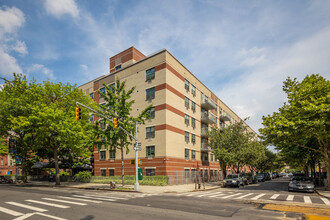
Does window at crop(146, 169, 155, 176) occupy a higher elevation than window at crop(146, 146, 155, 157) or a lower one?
lower

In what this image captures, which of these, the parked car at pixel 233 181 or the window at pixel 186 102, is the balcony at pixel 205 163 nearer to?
the window at pixel 186 102

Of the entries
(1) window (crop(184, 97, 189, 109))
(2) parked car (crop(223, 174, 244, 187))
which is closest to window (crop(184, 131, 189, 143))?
(1) window (crop(184, 97, 189, 109))

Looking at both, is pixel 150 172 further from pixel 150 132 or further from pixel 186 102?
pixel 186 102

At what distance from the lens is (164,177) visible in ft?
89.2

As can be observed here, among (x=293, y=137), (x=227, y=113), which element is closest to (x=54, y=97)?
(x=293, y=137)

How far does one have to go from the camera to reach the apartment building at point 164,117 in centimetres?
3011

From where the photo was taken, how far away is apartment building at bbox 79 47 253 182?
3011cm

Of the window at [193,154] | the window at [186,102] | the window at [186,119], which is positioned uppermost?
the window at [186,102]

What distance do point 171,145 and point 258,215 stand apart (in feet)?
70.2

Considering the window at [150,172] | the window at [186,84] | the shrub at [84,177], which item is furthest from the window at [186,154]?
the shrub at [84,177]

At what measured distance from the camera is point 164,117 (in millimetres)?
29969

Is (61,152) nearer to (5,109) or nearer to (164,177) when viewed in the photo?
(5,109)

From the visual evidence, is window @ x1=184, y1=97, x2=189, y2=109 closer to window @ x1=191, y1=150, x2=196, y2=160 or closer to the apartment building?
the apartment building

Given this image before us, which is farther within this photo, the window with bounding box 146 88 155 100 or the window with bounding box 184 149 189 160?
the window with bounding box 184 149 189 160
